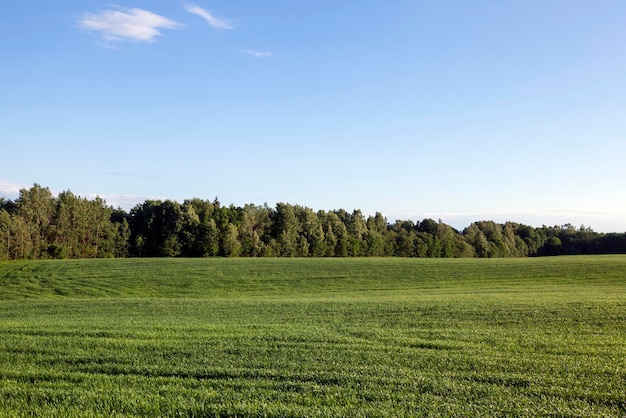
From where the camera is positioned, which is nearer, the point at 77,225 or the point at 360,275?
the point at 360,275

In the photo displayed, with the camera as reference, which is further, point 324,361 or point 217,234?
point 217,234

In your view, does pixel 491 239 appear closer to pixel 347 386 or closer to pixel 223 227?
pixel 223 227

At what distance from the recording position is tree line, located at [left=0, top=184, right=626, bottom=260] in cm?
6800

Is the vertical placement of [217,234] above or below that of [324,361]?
above

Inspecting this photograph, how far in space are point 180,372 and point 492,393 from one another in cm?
526

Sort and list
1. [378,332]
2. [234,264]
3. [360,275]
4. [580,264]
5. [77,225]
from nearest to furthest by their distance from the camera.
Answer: [378,332], [360,275], [580,264], [234,264], [77,225]

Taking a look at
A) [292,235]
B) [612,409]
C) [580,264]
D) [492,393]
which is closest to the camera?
[612,409]

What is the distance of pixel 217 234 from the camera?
7638cm

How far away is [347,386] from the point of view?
24.1ft

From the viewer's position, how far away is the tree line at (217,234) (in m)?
68.0

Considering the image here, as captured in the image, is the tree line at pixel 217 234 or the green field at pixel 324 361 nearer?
the green field at pixel 324 361

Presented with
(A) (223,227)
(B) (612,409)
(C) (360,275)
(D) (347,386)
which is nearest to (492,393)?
(B) (612,409)

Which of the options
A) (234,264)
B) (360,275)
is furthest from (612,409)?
(234,264)

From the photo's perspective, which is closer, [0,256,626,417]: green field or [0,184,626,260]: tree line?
[0,256,626,417]: green field
